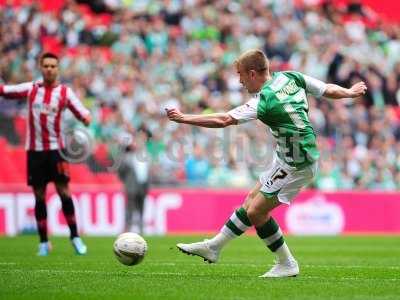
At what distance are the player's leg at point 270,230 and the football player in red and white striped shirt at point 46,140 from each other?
3966mm

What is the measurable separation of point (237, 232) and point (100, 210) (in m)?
11.0

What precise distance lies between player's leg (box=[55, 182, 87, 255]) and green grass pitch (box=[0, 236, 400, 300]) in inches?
6.8

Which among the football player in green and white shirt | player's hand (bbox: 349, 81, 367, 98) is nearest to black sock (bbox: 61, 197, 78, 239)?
the football player in green and white shirt

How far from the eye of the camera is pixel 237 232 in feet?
29.9

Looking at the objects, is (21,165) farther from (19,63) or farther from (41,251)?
(41,251)

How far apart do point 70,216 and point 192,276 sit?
3.62 metres

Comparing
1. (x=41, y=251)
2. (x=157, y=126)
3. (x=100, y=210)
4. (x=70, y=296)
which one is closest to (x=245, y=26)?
(x=157, y=126)

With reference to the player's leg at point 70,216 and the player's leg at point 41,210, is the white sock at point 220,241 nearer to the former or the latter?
the player's leg at point 70,216

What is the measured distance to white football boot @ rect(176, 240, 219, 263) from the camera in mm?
9148

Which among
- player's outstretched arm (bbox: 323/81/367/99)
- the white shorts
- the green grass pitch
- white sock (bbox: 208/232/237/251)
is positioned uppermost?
player's outstretched arm (bbox: 323/81/367/99)

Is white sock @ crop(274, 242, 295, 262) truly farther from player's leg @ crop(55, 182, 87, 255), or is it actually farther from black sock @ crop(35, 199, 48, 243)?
black sock @ crop(35, 199, 48, 243)

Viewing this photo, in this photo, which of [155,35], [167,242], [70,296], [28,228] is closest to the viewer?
[70,296]

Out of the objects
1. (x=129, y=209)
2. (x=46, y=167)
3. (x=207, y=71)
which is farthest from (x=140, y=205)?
(x=46, y=167)

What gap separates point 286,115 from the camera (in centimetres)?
859
